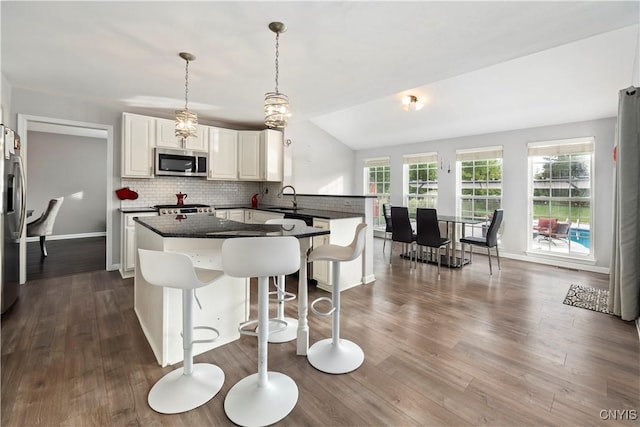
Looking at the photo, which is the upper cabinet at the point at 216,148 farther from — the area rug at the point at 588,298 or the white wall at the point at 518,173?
the area rug at the point at 588,298

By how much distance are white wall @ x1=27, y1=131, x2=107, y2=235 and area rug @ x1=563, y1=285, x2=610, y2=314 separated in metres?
8.99

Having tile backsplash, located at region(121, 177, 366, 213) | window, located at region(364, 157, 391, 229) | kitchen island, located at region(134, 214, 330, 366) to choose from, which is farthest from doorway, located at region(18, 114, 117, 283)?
window, located at region(364, 157, 391, 229)

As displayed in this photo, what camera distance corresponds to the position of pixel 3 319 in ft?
8.54

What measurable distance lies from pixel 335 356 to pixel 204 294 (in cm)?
104

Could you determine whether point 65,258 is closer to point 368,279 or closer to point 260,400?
point 368,279

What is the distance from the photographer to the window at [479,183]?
5224 mm

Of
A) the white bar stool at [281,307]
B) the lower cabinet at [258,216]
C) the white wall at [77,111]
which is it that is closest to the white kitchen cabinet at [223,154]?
the lower cabinet at [258,216]

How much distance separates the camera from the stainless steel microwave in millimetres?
4293

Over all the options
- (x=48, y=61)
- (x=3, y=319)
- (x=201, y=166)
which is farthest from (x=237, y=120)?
(x=3, y=319)

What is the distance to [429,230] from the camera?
427cm

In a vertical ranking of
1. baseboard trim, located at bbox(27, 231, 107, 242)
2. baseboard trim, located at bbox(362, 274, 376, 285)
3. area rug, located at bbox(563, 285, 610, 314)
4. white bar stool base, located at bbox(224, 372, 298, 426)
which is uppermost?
baseboard trim, located at bbox(27, 231, 107, 242)

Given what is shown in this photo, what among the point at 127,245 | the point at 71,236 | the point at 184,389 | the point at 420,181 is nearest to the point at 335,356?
the point at 184,389

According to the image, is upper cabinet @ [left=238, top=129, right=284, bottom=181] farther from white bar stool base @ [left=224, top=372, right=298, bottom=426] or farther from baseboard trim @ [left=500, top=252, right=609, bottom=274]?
baseboard trim @ [left=500, top=252, right=609, bottom=274]

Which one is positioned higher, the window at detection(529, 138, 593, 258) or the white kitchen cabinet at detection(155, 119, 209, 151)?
the white kitchen cabinet at detection(155, 119, 209, 151)
